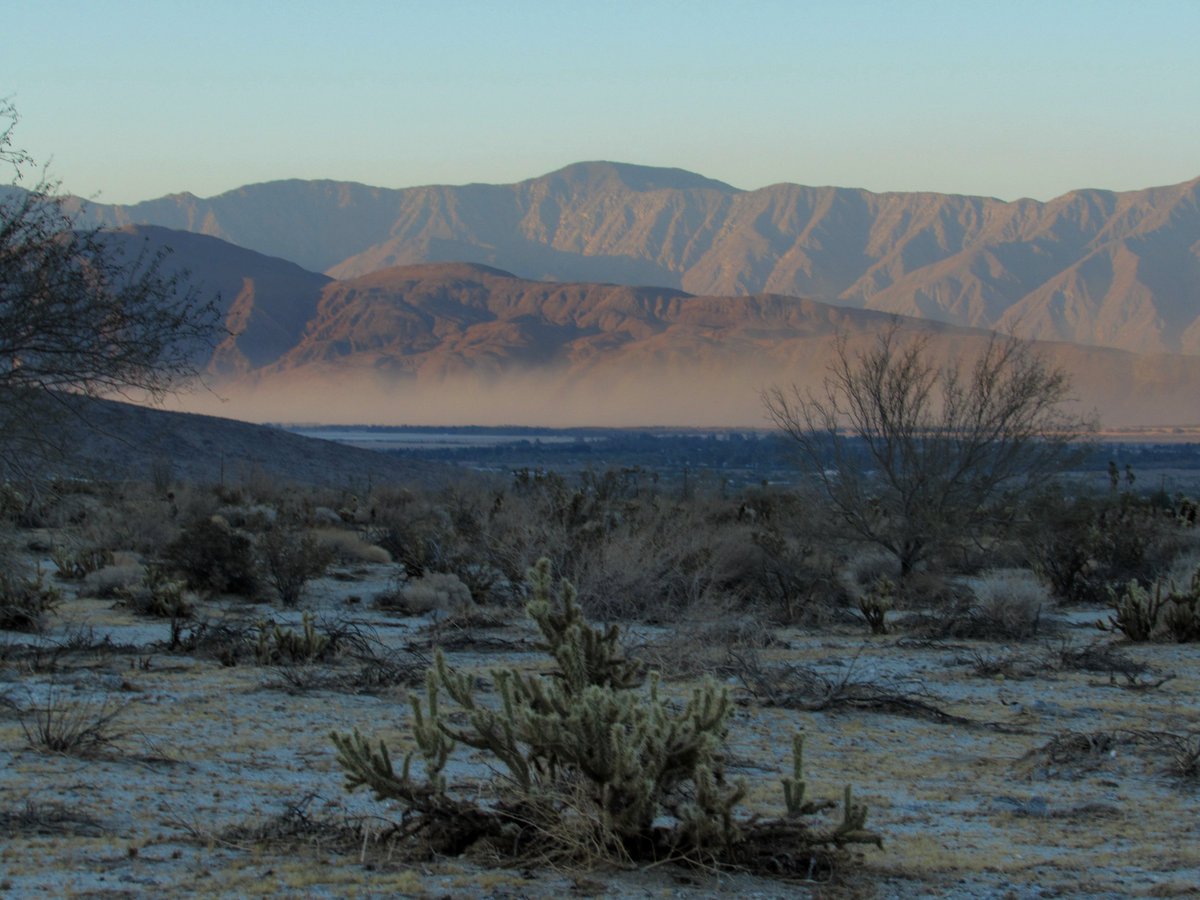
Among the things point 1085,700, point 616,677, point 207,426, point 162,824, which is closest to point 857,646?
point 1085,700

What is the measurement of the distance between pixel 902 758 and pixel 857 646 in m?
5.71

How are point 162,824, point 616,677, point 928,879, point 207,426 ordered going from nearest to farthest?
point 928,879 → point 162,824 → point 616,677 → point 207,426

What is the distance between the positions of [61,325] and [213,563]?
5892 mm

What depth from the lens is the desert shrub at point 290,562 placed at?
1778cm

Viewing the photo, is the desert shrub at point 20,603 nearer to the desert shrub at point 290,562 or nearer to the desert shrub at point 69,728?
the desert shrub at point 290,562

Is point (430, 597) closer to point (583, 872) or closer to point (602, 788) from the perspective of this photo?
point (602, 788)

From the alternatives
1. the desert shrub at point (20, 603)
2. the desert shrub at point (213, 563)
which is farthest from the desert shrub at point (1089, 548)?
the desert shrub at point (20, 603)

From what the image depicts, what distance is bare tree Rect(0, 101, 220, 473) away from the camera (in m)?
12.7

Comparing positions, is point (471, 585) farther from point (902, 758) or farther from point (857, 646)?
point (902, 758)

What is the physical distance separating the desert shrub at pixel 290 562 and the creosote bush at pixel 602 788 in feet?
38.8

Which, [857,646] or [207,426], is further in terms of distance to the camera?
[207,426]

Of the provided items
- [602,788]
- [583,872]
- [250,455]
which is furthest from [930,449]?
[250,455]

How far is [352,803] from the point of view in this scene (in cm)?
716

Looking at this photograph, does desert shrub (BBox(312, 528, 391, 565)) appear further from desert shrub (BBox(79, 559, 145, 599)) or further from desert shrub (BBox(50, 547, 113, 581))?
desert shrub (BBox(79, 559, 145, 599))
